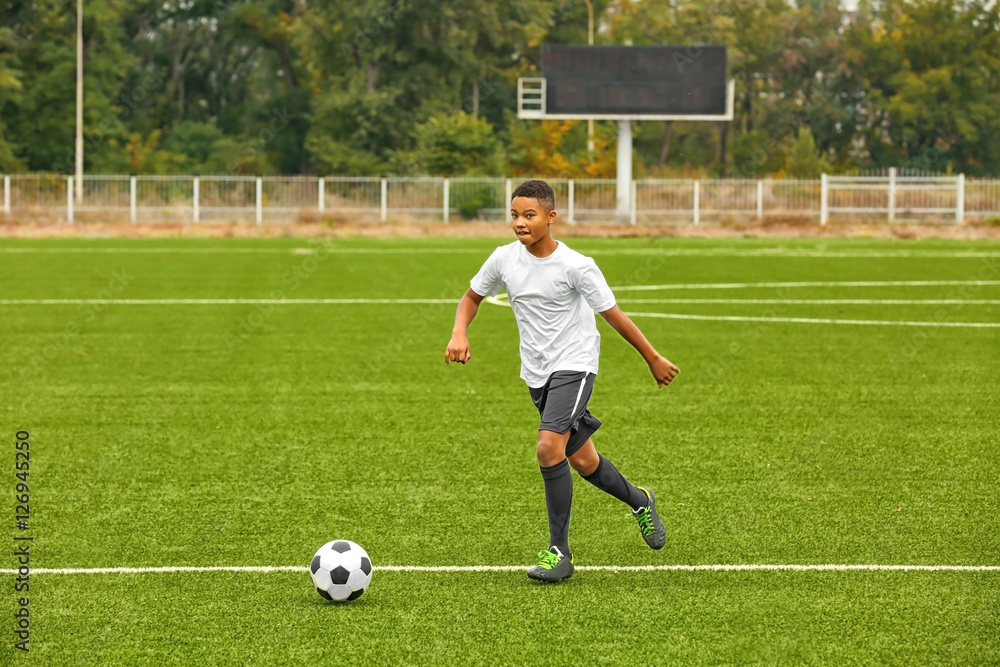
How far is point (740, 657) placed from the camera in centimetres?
465

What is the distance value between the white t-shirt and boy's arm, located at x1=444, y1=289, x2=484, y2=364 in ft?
0.40

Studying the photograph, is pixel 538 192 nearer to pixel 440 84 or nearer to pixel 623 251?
pixel 623 251

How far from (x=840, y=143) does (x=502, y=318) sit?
A: 5470 cm

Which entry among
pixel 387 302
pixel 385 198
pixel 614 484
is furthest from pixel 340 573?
pixel 385 198

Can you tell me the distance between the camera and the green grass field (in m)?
4.92

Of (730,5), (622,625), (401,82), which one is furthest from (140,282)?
(730,5)

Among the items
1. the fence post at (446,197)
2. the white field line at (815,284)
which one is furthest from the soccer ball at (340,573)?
the fence post at (446,197)

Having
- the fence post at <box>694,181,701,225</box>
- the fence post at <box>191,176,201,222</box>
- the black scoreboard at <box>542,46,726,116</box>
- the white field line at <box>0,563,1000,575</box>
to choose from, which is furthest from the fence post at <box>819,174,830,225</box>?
the white field line at <box>0,563,1000,575</box>

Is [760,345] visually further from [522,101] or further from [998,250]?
[522,101]

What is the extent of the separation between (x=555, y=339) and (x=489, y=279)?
402mm

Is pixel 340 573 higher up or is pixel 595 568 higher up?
pixel 340 573

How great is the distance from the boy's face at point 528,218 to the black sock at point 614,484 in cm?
106

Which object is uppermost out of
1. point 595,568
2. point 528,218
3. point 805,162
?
point 805,162

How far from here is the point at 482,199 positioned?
43219 mm
